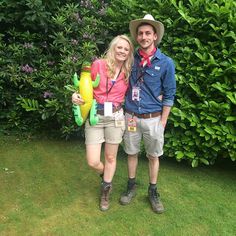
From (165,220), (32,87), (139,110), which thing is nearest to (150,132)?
(139,110)

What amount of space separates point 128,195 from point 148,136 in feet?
2.52

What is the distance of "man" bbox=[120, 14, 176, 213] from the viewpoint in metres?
3.70

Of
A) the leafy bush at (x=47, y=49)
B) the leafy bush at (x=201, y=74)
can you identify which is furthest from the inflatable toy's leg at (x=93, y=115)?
the leafy bush at (x=47, y=49)

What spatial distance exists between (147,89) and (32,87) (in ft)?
7.55

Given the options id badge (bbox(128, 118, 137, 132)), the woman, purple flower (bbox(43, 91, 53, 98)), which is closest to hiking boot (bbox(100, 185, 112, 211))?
the woman

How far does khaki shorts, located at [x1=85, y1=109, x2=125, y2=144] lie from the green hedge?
980 mm

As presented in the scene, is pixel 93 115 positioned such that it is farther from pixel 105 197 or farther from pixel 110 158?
pixel 105 197

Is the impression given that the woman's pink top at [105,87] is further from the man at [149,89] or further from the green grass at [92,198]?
the green grass at [92,198]

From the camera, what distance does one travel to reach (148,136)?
→ 3.87 m

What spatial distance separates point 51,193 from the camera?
4.29 metres

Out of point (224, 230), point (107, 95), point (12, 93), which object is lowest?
point (224, 230)

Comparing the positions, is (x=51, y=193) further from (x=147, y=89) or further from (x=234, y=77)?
(x=234, y=77)

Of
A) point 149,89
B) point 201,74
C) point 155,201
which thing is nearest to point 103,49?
point 201,74

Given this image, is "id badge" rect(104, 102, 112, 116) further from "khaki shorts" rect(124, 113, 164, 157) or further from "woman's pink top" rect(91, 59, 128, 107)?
"khaki shorts" rect(124, 113, 164, 157)
